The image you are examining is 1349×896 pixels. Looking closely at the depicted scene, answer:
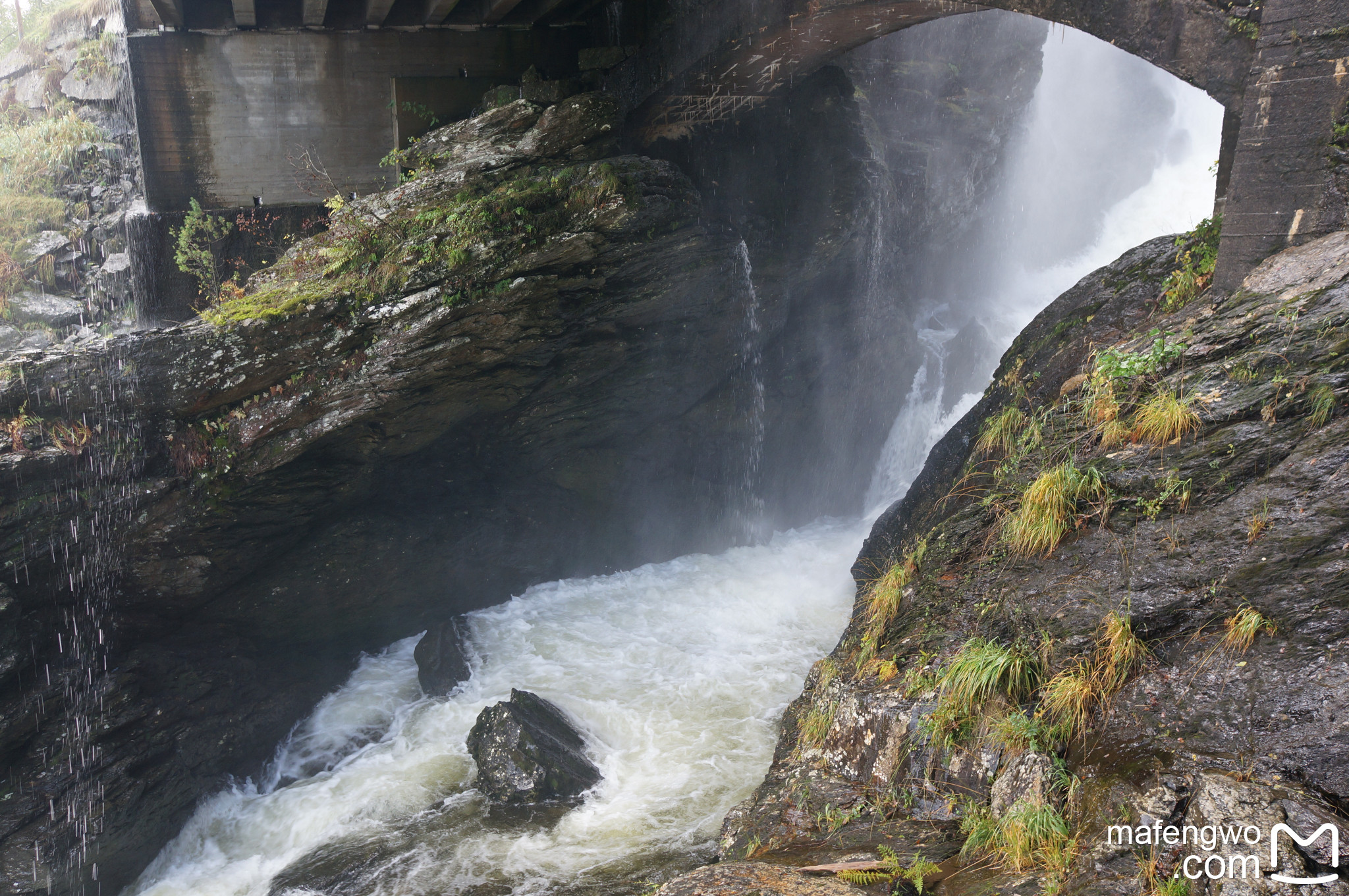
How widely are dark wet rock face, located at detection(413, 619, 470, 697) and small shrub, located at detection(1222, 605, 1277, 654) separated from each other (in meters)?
8.67

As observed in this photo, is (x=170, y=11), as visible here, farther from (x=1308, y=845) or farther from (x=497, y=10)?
(x=1308, y=845)

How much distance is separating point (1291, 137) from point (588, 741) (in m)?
8.62

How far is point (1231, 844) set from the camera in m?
3.41

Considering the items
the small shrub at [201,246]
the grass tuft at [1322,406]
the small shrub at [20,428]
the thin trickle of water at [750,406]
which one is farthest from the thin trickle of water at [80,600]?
the grass tuft at [1322,406]

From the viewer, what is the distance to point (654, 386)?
463 inches

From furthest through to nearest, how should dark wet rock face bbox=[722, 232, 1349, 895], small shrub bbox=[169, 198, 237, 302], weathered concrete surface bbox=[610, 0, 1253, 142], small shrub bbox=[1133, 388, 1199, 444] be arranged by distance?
small shrub bbox=[169, 198, 237, 302], weathered concrete surface bbox=[610, 0, 1253, 142], small shrub bbox=[1133, 388, 1199, 444], dark wet rock face bbox=[722, 232, 1349, 895]

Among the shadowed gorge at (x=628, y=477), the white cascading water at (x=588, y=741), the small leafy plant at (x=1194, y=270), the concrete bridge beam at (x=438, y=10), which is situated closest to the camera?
the shadowed gorge at (x=628, y=477)

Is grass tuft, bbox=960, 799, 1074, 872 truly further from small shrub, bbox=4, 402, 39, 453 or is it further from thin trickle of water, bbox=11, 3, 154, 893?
small shrub, bbox=4, 402, 39, 453

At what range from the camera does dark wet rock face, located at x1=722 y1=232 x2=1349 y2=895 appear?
375cm

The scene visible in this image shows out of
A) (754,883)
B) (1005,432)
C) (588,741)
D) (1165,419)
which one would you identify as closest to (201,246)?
(588,741)

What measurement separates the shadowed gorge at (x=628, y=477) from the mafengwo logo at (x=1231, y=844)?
0.15ft

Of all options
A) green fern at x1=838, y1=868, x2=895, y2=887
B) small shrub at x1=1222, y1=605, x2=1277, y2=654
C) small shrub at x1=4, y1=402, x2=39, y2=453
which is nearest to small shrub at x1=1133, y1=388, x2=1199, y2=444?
small shrub at x1=1222, y1=605, x2=1277, y2=654

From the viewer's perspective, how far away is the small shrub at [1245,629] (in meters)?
4.18

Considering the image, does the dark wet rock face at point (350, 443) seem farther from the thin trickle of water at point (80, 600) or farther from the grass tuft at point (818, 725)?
the grass tuft at point (818, 725)
